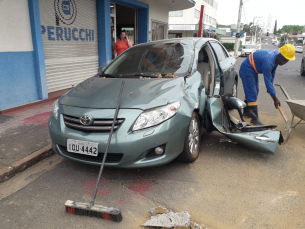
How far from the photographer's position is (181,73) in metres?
3.63

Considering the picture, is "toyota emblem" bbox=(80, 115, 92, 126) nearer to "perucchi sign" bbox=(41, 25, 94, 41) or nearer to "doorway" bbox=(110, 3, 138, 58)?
"perucchi sign" bbox=(41, 25, 94, 41)

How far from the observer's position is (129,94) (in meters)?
3.07

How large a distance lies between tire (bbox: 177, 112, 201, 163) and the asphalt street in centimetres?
13

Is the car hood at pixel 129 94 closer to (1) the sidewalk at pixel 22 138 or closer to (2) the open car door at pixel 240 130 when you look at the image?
Answer: (2) the open car door at pixel 240 130

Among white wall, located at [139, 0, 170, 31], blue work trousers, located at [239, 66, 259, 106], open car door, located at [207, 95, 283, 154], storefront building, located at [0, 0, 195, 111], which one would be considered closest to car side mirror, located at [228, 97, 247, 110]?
open car door, located at [207, 95, 283, 154]

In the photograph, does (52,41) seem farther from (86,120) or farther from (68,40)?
(86,120)

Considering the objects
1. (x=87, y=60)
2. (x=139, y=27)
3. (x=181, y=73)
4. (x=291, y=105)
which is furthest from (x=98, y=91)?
(x=139, y=27)

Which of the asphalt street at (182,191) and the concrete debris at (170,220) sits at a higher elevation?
the concrete debris at (170,220)

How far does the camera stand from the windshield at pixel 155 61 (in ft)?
12.4

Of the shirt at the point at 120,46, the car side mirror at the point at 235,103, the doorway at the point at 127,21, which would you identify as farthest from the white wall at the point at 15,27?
the doorway at the point at 127,21

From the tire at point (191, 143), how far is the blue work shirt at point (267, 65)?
1.78 meters

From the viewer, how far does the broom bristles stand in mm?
2318

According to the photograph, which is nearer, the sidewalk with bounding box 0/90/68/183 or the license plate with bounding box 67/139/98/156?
the license plate with bounding box 67/139/98/156

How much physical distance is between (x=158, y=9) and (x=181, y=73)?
30.5 feet
